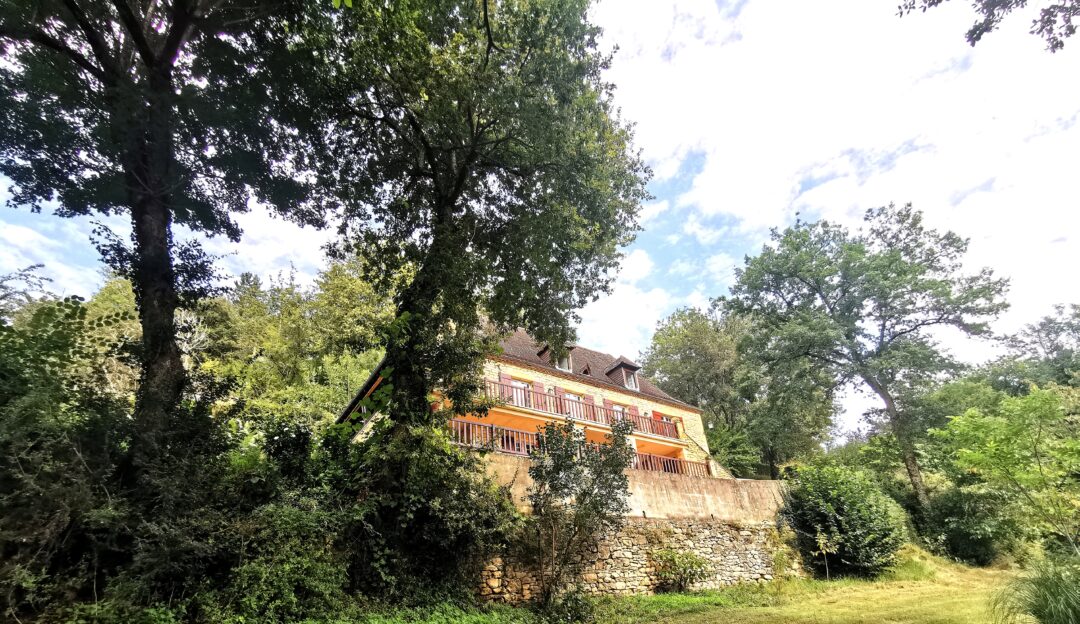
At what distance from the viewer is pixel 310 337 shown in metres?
19.3

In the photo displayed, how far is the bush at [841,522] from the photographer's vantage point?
12.5m

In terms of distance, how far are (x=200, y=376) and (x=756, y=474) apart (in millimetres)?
26703

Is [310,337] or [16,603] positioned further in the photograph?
[310,337]

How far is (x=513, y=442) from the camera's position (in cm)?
1481

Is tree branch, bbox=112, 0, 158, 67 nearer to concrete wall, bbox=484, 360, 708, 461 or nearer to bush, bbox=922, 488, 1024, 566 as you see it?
concrete wall, bbox=484, 360, 708, 461

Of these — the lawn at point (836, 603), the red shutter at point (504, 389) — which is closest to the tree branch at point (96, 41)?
the lawn at point (836, 603)

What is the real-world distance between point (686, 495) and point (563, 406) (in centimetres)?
749

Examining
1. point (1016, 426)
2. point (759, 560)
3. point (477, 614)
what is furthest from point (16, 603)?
point (1016, 426)

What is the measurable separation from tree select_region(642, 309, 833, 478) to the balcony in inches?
174

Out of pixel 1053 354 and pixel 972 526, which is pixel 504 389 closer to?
pixel 972 526

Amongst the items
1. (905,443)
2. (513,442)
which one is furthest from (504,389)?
(905,443)

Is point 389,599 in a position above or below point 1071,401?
below

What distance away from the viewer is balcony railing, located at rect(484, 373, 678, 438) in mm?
17672

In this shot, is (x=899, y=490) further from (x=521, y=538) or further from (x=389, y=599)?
(x=389, y=599)
